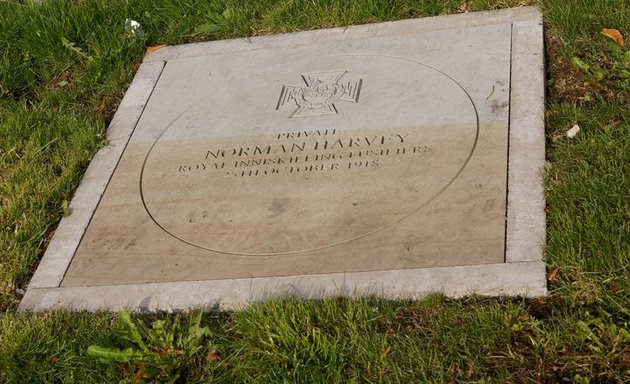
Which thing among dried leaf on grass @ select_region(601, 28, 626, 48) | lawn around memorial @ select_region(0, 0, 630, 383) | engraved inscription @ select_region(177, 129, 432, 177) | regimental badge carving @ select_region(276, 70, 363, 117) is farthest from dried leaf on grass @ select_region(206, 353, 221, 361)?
dried leaf on grass @ select_region(601, 28, 626, 48)

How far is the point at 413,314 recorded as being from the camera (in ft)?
10.2

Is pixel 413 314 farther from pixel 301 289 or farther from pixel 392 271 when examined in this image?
pixel 301 289

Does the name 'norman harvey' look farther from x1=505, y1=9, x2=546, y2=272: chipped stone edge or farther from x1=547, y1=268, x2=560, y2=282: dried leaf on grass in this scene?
x1=547, y1=268, x2=560, y2=282: dried leaf on grass

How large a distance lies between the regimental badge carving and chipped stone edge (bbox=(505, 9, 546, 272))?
2.22ft

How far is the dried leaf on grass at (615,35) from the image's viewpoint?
413 cm

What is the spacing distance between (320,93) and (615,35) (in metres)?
1.25

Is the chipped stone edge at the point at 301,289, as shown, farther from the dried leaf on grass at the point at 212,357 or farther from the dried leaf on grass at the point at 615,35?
the dried leaf on grass at the point at 615,35

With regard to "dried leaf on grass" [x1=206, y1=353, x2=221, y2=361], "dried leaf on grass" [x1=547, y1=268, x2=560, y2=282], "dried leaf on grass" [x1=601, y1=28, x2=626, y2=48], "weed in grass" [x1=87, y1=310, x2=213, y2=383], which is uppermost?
"weed in grass" [x1=87, y1=310, x2=213, y2=383]

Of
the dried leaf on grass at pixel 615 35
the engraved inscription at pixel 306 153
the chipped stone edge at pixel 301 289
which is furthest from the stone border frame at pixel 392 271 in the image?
the engraved inscription at pixel 306 153

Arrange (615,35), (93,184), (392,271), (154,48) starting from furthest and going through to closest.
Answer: (154,48) → (615,35) → (93,184) → (392,271)

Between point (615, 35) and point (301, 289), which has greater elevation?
point (301, 289)

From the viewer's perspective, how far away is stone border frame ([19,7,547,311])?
3.18m

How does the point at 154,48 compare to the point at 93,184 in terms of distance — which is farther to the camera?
the point at 154,48

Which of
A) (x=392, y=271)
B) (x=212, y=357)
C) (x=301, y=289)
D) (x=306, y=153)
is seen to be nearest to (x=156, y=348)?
(x=212, y=357)
